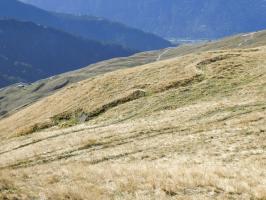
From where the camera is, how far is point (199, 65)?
231 ft

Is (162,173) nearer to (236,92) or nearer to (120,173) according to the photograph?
(120,173)

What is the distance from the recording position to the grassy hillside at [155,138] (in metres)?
18.3

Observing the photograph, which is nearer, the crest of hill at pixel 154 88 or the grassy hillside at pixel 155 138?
A: the grassy hillside at pixel 155 138

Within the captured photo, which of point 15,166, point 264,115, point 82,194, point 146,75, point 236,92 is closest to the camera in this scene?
point 82,194

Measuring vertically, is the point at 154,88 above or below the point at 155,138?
above

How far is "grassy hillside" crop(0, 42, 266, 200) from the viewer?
18.3 m

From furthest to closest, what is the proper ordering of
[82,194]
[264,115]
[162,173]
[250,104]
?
[250,104]
[264,115]
[162,173]
[82,194]

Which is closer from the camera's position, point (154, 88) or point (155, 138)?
point (155, 138)

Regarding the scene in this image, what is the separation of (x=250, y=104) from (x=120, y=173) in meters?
24.2

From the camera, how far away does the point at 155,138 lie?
35781 mm

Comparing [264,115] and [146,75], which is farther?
[146,75]

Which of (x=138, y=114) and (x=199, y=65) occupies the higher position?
(x=199, y=65)

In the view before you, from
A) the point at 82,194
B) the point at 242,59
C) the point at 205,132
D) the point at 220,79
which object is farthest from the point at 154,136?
the point at 242,59

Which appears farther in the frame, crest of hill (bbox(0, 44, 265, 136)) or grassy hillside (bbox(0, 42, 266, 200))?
crest of hill (bbox(0, 44, 265, 136))
